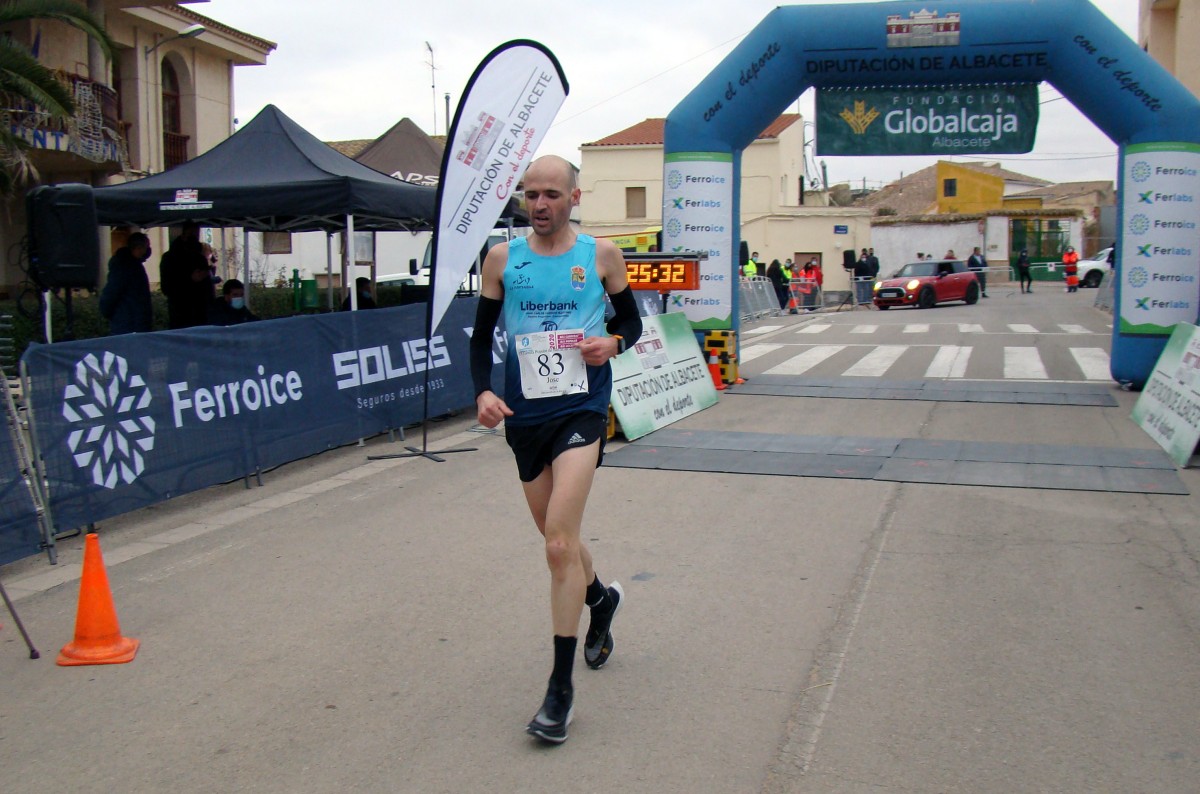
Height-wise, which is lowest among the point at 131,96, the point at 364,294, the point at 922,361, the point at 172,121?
the point at 922,361

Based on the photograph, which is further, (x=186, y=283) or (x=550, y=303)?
(x=186, y=283)

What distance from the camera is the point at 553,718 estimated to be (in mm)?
3941

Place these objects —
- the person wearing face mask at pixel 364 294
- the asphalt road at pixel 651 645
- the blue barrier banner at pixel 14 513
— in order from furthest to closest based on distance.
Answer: the person wearing face mask at pixel 364 294 → the blue barrier banner at pixel 14 513 → the asphalt road at pixel 651 645

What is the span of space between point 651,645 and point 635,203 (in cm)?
4844

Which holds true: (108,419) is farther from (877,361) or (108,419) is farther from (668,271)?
(877,361)

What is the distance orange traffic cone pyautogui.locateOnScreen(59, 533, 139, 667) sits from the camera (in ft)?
16.3

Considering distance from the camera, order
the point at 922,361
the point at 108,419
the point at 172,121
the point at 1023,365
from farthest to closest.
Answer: the point at 172,121, the point at 922,361, the point at 1023,365, the point at 108,419

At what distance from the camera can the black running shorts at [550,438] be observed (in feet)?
13.8

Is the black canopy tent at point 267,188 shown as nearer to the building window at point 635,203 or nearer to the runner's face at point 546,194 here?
the runner's face at point 546,194

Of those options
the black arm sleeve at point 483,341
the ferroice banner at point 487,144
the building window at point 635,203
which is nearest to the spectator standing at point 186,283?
the ferroice banner at point 487,144

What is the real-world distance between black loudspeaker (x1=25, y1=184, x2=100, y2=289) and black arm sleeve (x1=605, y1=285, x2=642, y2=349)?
4.58m

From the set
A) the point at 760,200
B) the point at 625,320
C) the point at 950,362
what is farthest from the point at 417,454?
the point at 760,200

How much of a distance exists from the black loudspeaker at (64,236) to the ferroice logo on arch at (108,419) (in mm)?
634

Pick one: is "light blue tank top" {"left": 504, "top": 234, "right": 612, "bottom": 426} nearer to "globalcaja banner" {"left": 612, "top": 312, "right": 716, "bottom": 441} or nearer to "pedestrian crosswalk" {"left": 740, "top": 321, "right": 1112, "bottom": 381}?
"globalcaja banner" {"left": 612, "top": 312, "right": 716, "bottom": 441}
